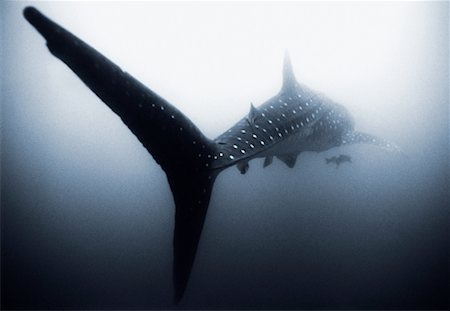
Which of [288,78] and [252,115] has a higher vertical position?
[288,78]

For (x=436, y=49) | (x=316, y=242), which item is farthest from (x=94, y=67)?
(x=436, y=49)

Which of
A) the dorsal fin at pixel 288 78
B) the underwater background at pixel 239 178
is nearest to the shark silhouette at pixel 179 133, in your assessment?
the dorsal fin at pixel 288 78

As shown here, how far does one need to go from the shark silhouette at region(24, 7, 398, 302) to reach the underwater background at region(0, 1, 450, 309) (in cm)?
529

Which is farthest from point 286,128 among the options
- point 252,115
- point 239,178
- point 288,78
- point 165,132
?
point 239,178

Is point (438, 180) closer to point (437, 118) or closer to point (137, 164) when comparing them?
point (437, 118)

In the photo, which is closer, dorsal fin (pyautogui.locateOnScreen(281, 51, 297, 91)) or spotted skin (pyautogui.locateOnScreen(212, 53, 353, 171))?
spotted skin (pyautogui.locateOnScreen(212, 53, 353, 171))

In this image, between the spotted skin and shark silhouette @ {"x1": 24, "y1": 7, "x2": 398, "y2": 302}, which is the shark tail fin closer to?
shark silhouette @ {"x1": 24, "y1": 7, "x2": 398, "y2": 302}

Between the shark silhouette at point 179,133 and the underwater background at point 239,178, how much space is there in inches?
208

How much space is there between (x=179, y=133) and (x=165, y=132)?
0.13 metres

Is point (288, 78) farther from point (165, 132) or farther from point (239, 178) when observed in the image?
point (239, 178)

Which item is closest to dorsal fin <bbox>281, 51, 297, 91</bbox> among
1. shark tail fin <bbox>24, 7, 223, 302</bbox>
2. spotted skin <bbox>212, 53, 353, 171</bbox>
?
spotted skin <bbox>212, 53, 353, 171</bbox>

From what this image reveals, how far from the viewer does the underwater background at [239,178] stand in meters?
→ 9.78

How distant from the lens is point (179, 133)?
235 cm

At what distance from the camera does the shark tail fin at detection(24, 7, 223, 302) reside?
1624 mm
